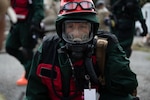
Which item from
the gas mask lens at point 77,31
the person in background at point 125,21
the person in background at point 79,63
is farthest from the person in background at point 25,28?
the gas mask lens at point 77,31

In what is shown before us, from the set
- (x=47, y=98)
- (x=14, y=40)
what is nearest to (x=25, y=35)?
(x=14, y=40)

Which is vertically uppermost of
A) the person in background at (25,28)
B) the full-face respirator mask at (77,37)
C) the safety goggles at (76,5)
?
the safety goggles at (76,5)

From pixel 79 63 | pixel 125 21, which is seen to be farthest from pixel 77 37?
pixel 125 21

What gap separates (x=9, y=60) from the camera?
984 cm

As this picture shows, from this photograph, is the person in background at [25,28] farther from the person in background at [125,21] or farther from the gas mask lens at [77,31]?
the gas mask lens at [77,31]

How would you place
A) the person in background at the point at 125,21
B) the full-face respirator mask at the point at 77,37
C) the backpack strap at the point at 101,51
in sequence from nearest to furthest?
1. the full-face respirator mask at the point at 77,37
2. the backpack strap at the point at 101,51
3. the person in background at the point at 125,21

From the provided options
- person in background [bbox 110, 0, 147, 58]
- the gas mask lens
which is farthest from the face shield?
person in background [bbox 110, 0, 147, 58]

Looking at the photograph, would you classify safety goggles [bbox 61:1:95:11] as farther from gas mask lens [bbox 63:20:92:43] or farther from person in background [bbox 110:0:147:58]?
person in background [bbox 110:0:147:58]

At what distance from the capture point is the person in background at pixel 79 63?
298 centimetres

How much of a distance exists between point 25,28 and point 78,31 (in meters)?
3.47

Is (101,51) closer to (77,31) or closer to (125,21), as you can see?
(77,31)

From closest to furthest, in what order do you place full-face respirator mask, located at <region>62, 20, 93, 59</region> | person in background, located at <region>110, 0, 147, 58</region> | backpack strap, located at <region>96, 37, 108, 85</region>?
full-face respirator mask, located at <region>62, 20, 93, 59</region>, backpack strap, located at <region>96, 37, 108, 85</region>, person in background, located at <region>110, 0, 147, 58</region>

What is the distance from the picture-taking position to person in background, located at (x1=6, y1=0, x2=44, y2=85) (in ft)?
20.8

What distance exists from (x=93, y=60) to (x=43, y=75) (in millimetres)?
361
